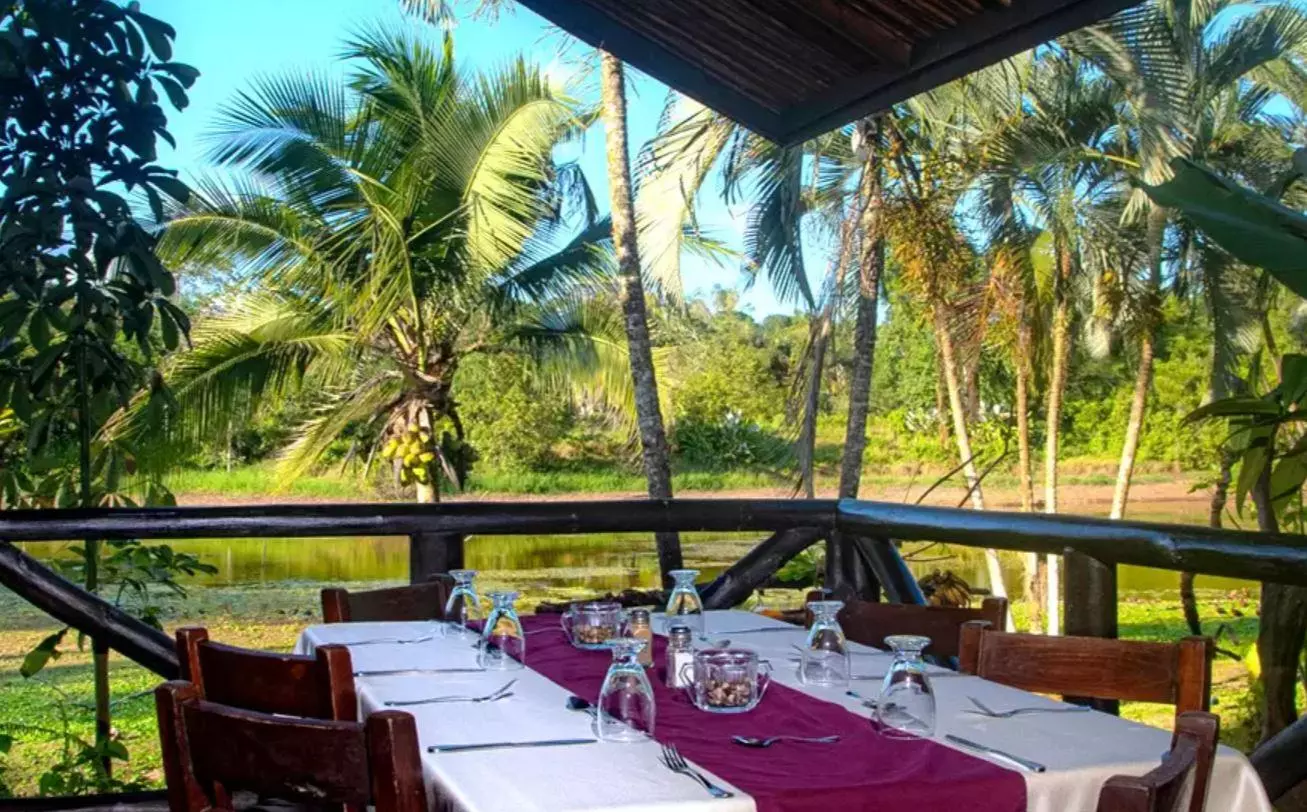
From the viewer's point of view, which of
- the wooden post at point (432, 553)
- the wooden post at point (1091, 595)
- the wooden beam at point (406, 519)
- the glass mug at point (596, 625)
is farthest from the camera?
the wooden post at point (432, 553)

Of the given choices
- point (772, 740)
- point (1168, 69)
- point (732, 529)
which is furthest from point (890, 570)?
point (1168, 69)

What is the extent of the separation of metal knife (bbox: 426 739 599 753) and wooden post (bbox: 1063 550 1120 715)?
1.47m

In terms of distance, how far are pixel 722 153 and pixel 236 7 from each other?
2616cm

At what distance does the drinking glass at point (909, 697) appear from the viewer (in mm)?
1799

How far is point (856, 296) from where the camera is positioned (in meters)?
10.8

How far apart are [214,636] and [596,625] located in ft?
32.3

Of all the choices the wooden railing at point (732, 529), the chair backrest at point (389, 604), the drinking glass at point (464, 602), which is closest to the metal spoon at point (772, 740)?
the drinking glass at point (464, 602)

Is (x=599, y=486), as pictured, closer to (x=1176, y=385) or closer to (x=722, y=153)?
(x=1176, y=385)

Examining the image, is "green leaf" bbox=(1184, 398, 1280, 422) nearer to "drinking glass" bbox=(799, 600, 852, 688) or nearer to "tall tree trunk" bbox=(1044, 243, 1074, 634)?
"drinking glass" bbox=(799, 600, 852, 688)

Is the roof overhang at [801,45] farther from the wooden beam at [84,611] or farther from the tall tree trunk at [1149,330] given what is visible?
the tall tree trunk at [1149,330]

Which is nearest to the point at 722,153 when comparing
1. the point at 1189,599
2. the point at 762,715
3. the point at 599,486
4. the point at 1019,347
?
the point at 1019,347

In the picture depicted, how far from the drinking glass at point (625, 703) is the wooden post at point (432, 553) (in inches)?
71.6

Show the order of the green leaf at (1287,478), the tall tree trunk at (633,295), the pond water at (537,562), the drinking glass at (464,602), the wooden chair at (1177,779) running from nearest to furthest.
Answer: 1. the wooden chair at (1177,779)
2. the drinking glass at (464,602)
3. the green leaf at (1287,478)
4. the tall tree trunk at (633,295)
5. the pond water at (537,562)

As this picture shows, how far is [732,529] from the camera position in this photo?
3.92m
